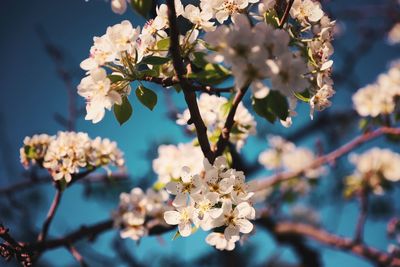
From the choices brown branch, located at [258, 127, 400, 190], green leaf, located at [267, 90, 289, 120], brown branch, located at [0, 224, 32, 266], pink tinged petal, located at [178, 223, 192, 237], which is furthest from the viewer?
brown branch, located at [258, 127, 400, 190]

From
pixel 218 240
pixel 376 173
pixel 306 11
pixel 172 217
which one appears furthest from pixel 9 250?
pixel 376 173

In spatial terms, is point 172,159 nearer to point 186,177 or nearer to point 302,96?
point 186,177

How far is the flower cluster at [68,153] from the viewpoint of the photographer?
1.71 m

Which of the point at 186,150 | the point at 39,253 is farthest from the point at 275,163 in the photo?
the point at 39,253

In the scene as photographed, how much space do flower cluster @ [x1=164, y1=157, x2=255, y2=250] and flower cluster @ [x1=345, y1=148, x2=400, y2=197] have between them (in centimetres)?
225

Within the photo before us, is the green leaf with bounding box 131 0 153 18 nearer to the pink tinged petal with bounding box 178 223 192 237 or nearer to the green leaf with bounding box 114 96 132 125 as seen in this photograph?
the green leaf with bounding box 114 96 132 125

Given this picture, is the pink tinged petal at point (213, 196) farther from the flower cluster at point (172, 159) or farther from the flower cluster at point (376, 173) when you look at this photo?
the flower cluster at point (376, 173)

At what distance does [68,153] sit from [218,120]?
71 centimetres

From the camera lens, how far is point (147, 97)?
1.24m

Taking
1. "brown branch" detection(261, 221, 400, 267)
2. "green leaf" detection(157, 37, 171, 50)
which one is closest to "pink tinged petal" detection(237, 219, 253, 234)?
"green leaf" detection(157, 37, 171, 50)

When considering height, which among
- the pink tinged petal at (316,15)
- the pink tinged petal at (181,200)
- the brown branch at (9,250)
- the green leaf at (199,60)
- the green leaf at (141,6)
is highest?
the pink tinged petal at (316,15)

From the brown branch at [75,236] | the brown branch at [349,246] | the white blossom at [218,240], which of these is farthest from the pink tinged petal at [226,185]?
the brown branch at [349,246]

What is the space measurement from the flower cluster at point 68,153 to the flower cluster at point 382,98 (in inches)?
66.5

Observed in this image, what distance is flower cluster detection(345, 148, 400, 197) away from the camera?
319 cm
